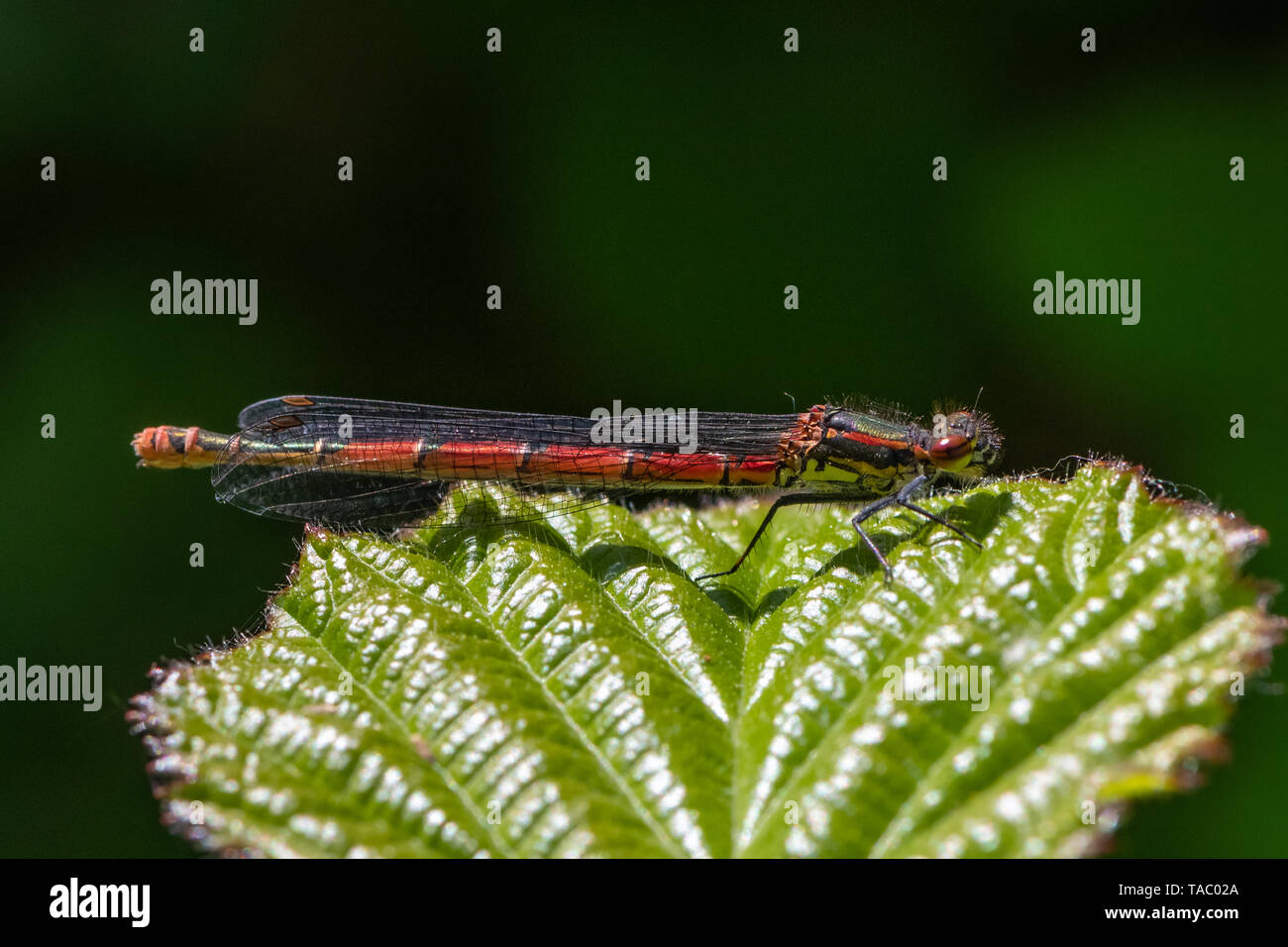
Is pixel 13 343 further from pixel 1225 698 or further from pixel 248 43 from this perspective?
pixel 1225 698

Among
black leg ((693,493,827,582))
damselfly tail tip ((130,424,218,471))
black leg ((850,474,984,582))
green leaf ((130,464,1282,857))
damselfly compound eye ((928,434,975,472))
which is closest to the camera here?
green leaf ((130,464,1282,857))

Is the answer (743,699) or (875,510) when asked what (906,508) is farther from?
(743,699)

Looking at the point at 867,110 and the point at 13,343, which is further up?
the point at 867,110

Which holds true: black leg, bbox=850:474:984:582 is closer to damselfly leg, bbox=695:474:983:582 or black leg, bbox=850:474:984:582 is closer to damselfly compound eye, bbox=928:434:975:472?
damselfly leg, bbox=695:474:983:582

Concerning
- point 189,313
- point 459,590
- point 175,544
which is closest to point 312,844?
point 459,590

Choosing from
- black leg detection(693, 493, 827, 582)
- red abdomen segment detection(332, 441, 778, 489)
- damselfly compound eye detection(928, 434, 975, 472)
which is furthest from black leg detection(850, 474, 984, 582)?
red abdomen segment detection(332, 441, 778, 489)

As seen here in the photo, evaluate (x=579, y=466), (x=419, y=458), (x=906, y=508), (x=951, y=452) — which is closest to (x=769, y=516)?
(x=906, y=508)
